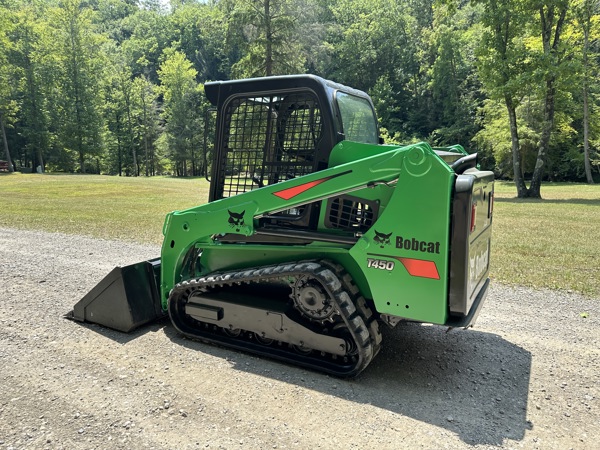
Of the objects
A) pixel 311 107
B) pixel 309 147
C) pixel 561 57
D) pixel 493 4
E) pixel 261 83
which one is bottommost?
pixel 309 147

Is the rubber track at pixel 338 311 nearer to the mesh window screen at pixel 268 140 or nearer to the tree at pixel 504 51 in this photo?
the mesh window screen at pixel 268 140

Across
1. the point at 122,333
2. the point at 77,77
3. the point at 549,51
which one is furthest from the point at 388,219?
the point at 77,77

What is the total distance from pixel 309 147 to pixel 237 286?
1551 millimetres

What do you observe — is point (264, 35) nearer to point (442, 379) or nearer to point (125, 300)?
Result: point (125, 300)

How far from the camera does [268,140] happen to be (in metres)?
4.16

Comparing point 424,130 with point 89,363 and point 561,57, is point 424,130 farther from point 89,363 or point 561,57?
point 89,363

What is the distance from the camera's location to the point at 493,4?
66.8 ft

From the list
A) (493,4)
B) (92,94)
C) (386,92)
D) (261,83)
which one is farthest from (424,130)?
(261,83)

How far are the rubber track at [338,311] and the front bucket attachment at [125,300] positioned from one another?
559 mm

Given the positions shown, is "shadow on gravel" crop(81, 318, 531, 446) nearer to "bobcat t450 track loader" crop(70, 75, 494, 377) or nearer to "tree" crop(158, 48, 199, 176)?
"bobcat t450 track loader" crop(70, 75, 494, 377)

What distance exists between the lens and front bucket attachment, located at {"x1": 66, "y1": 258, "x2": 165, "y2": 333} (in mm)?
4410

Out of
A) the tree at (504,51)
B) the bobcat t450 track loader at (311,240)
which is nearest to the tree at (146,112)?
the tree at (504,51)

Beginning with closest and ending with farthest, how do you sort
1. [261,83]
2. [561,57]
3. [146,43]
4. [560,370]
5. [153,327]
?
[560,370] < [261,83] < [153,327] < [561,57] < [146,43]

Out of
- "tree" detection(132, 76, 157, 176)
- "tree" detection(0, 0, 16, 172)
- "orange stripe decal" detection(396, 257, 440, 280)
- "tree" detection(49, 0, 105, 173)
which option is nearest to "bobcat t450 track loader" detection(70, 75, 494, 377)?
"orange stripe decal" detection(396, 257, 440, 280)
